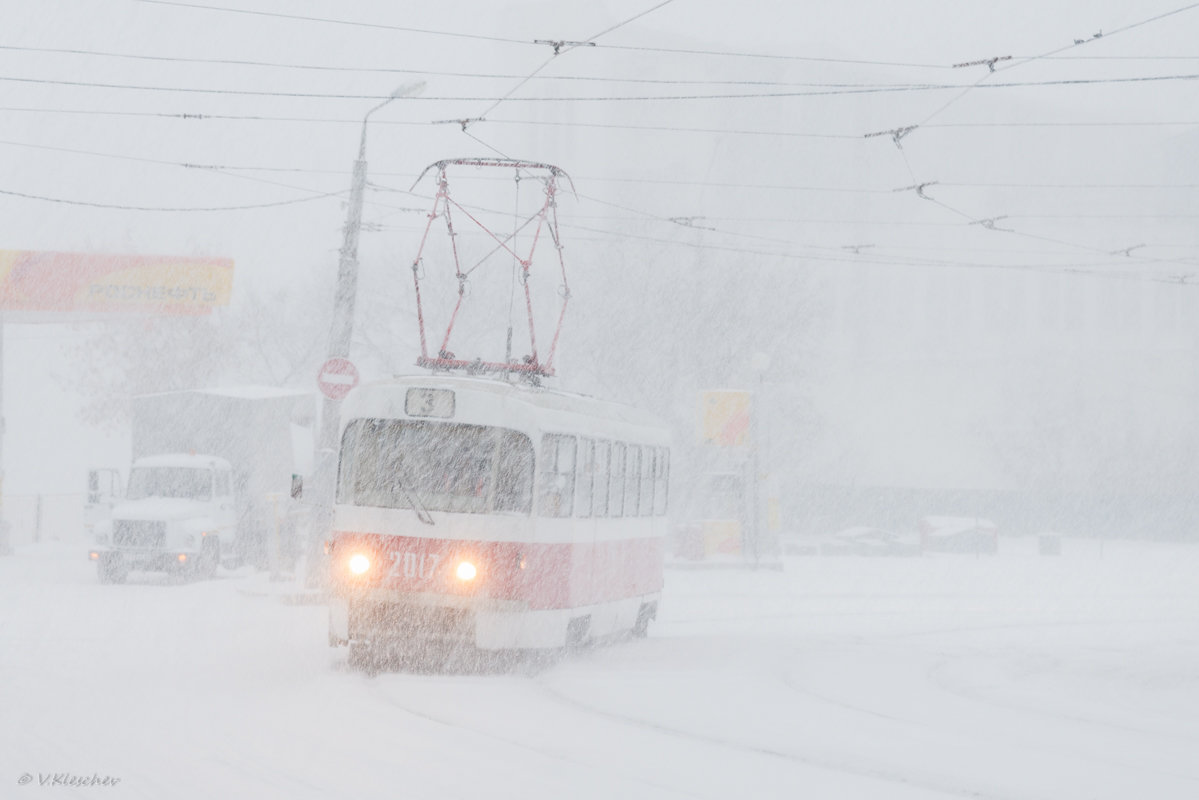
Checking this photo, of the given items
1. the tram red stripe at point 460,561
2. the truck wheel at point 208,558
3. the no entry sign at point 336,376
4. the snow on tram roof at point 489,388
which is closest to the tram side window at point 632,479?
the snow on tram roof at point 489,388

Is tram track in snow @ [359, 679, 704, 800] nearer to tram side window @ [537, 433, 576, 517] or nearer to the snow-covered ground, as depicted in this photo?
the snow-covered ground

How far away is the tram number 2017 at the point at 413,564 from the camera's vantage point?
1334 cm

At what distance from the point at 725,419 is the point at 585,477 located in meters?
20.6

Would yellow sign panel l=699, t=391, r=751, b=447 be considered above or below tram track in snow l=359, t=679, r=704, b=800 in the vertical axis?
above

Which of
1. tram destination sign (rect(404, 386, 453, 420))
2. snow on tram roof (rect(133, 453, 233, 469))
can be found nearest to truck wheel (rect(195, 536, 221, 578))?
snow on tram roof (rect(133, 453, 233, 469))

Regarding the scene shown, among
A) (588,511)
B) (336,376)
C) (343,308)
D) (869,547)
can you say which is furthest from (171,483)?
(869,547)

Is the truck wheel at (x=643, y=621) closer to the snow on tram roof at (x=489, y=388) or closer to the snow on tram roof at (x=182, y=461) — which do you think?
the snow on tram roof at (x=489, y=388)

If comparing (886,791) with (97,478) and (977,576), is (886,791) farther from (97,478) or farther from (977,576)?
(977,576)

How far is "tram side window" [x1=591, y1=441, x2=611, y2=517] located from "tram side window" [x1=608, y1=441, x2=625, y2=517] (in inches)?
7.0

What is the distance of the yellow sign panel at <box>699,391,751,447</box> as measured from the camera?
3531cm

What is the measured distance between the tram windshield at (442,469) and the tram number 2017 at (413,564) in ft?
1.40

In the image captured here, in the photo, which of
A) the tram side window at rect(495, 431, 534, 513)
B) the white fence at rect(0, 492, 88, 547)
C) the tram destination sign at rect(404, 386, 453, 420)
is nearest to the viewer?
the tram side window at rect(495, 431, 534, 513)

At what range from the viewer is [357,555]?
44.6 feet

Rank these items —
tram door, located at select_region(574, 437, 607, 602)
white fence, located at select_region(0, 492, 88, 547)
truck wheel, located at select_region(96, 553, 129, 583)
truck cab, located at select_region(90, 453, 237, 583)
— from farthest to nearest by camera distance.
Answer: white fence, located at select_region(0, 492, 88, 547), truck cab, located at select_region(90, 453, 237, 583), truck wheel, located at select_region(96, 553, 129, 583), tram door, located at select_region(574, 437, 607, 602)
